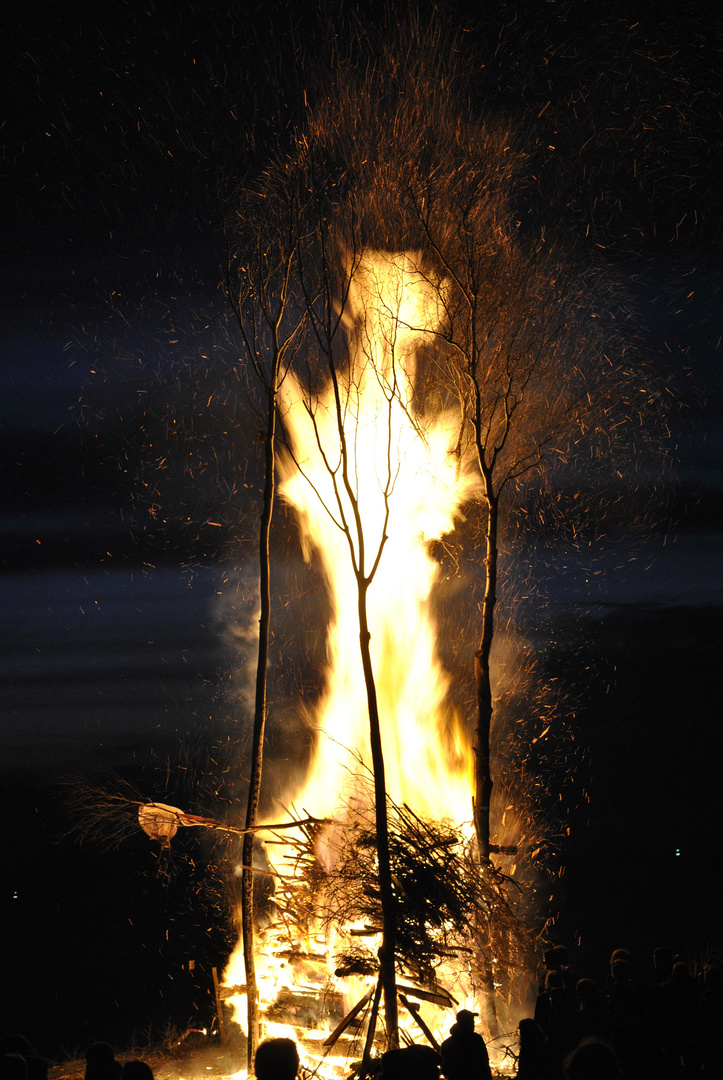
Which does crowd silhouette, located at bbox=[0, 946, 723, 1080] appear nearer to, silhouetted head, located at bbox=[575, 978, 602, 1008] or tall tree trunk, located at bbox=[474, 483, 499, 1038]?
silhouetted head, located at bbox=[575, 978, 602, 1008]

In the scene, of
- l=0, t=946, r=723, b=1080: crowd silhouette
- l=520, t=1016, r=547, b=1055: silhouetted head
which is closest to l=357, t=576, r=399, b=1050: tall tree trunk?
l=0, t=946, r=723, b=1080: crowd silhouette

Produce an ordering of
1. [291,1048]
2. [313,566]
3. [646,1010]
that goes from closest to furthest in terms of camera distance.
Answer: [291,1048]
[646,1010]
[313,566]

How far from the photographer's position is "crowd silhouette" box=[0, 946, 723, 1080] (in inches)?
160

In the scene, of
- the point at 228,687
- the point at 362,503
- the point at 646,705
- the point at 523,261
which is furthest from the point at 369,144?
the point at 646,705

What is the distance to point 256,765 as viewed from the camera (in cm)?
1018

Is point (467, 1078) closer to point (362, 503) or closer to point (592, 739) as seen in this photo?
point (362, 503)

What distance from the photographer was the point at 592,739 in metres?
43.8

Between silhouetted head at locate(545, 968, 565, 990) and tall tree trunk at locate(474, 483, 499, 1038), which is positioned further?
tall tree trunk at locate(474, 483, 499, 1038)

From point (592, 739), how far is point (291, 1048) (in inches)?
1674

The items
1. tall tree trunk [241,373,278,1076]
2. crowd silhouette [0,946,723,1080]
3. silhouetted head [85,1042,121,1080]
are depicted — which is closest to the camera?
crowd silhouette [0,946,723,1080]

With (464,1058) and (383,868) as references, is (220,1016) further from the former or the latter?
(464,1058)

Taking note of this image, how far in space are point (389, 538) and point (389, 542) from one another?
411 millimetres

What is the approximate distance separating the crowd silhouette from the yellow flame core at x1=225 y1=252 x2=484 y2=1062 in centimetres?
486

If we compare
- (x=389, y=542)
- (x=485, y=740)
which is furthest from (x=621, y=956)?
(x=389, y=542)
